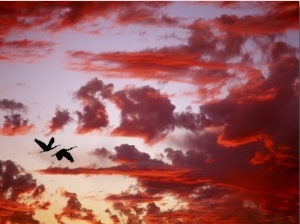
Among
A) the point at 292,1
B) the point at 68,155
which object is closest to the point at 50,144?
the point at 68,155

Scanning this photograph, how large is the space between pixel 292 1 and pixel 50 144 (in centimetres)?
1311

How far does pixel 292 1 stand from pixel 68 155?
12.9m

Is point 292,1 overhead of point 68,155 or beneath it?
overhead

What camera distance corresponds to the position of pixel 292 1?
23.2 meters

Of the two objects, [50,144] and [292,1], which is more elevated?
[292,1]

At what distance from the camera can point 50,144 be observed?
23.9 metres

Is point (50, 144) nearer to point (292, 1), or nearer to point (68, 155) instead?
point (68, 155)

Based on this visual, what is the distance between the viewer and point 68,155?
80.8ft

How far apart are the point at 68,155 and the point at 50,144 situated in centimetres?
118
